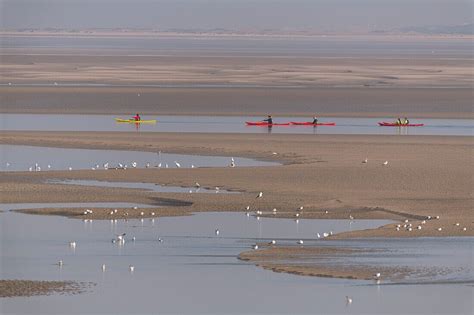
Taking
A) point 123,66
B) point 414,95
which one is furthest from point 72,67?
point 414,95

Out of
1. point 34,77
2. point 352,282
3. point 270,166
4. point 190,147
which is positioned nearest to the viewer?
point 352,282

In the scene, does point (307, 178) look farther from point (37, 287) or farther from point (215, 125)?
point (215, 125)

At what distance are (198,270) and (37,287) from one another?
226 centimetres

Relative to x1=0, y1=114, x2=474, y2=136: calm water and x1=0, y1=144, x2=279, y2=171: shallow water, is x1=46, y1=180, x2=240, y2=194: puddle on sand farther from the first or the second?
x1=0, y1=114, x2=474, y2=136: calm water

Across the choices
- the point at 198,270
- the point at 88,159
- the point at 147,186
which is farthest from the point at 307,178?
the point at 198,270

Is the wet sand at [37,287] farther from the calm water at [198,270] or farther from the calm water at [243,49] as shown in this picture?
the calm water at [243,49]

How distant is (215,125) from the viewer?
38156 mm

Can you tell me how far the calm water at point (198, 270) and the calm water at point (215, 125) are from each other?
15231 mm

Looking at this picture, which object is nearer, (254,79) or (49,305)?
(49,305)

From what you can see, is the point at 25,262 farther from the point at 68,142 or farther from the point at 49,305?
the point at 68,142

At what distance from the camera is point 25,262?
57.4ft

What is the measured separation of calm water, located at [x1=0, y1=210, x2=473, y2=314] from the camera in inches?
604

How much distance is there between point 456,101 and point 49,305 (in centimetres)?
3396

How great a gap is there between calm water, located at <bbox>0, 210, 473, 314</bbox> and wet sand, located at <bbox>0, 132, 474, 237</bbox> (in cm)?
141
